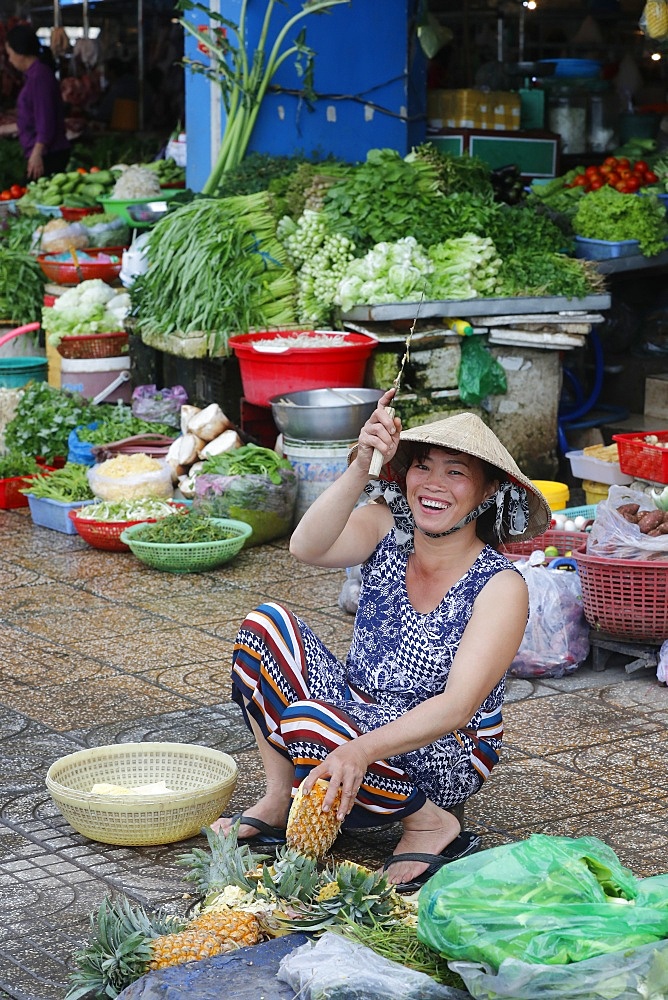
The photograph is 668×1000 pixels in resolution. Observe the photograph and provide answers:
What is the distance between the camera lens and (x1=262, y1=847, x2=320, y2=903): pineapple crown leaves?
3146 mm

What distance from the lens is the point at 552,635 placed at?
5398 millimetres

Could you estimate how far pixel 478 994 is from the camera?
2631mm

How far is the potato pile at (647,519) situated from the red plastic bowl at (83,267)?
16.6 feet

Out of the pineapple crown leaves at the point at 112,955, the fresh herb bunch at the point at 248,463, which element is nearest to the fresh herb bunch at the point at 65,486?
the fresh herb bunch at the point at 248,463

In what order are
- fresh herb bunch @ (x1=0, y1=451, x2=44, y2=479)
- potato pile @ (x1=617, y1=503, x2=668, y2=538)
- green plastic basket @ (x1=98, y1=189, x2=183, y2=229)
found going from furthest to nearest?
green plastic basket @ (x1=98, y1=189, x2=183, y2=229)
fresh herb bunch @ (x1=0, y1=451, x2=44, y2=479)
potato pile @ (x1=617, y1=503, x2=668, y2=538)

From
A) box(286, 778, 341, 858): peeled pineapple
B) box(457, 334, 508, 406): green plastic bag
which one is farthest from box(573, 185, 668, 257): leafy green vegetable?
box(286, 778, 341, 858): peeled pineapple

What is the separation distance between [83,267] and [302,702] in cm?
650

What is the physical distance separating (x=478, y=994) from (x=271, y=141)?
24.3 ft

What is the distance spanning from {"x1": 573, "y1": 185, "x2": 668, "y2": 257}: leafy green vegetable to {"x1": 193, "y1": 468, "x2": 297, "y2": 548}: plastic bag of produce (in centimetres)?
279

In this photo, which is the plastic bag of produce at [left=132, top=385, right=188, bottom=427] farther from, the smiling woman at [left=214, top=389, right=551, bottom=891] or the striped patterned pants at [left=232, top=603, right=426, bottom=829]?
the striped patterned pants at [left=232, top=603, right=426, bottom=829]

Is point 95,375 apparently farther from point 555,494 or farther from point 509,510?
point 509,510

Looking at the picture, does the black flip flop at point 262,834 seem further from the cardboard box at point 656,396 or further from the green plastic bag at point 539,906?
the cardboard box at point 656,396

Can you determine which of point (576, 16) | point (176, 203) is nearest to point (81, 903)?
point (176, 203)

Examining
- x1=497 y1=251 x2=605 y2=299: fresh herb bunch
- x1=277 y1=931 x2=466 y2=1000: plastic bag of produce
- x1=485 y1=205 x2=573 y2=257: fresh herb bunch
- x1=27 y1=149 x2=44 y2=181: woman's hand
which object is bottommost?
x1=277 y1=931 x2=466 y2=1000: plastic bag of produce
